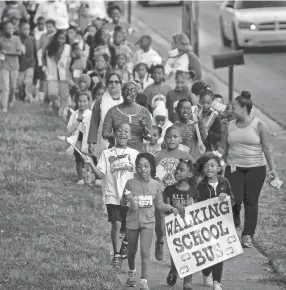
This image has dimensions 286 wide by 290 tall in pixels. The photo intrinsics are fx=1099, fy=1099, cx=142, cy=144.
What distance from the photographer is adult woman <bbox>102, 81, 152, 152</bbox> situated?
12.5 m

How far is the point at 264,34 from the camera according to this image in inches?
1077

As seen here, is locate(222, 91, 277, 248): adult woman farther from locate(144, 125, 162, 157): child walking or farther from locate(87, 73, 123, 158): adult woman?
locate(87, 73, 123, 158): adult woman

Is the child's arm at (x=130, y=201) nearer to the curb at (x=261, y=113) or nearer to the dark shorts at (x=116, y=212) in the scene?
the dark shorts at (x=116, y=212)

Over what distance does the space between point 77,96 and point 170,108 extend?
1.39 metres

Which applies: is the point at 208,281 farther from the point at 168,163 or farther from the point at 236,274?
the point at 168,163

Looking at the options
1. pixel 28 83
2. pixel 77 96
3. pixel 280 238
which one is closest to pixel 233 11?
pixel 28 83

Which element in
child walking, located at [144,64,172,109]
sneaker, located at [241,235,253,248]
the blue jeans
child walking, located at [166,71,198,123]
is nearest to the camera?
sneaker, located at [241,235,253,248]

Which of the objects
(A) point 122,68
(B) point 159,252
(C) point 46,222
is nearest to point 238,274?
(B) point 159,252

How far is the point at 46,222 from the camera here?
514 inches

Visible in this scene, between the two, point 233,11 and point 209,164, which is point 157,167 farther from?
point 233,11

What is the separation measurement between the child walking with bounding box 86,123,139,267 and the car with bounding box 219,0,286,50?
16264mm

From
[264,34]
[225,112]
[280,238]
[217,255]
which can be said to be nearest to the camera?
[217,255]

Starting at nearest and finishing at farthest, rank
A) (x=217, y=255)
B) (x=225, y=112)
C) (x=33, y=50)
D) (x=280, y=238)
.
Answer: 1. (x=217, y=255)
2. (x=280, y=238)
3. (x=225, y=112)
4. (x=33, y=50)

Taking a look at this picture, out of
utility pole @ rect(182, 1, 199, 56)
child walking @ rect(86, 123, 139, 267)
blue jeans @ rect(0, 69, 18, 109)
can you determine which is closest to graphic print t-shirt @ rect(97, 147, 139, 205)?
child walking @ rect(86, 123, 139, 267)
